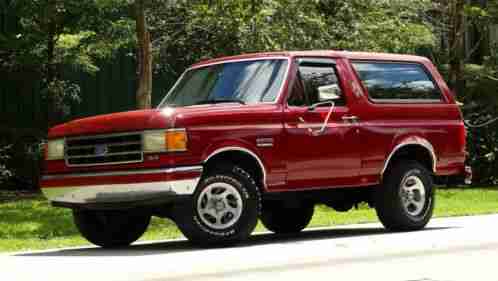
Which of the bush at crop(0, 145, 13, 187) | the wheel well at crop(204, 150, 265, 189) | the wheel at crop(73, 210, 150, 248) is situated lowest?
the bush at crop(0, 145, 13, 187)

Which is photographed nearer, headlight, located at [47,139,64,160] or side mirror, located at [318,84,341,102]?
headlight, located at [47,139,64,160]

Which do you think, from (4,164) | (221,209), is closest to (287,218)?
(221,209)

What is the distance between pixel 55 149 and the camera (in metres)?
13.0

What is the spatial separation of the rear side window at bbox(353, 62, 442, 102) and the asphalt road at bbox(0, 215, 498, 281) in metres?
1.61

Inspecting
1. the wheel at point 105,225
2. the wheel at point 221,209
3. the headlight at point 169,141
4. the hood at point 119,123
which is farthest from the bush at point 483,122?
the headlight at point 169,141

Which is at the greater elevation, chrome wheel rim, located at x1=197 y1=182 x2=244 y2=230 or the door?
the door

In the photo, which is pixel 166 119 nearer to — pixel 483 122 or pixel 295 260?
pixel 295 260

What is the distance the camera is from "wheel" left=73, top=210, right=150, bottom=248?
524 inches

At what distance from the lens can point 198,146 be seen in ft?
39.9

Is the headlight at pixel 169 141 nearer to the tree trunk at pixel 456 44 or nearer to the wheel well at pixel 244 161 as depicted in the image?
the wheel well at pixel 244 161

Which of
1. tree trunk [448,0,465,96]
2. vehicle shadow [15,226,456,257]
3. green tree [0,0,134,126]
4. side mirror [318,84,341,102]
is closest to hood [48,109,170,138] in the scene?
Result: vehicle shadow [15,226,456,257]

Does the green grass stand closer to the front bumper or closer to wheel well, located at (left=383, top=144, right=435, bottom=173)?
the front bumper

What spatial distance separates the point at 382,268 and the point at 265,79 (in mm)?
3696

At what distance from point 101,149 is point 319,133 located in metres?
2.41
